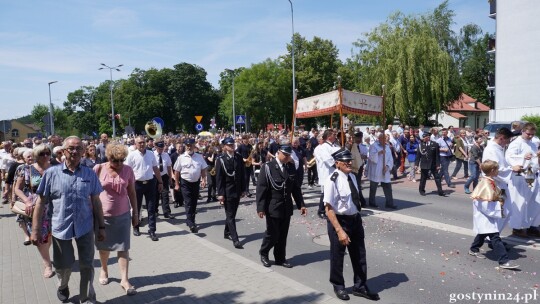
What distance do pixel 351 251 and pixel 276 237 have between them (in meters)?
1.51

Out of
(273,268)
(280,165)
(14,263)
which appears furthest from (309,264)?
(14,263)

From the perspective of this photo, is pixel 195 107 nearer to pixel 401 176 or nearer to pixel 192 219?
pixel 401 176

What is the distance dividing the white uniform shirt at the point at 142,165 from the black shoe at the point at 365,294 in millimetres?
4861

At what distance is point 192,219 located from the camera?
8.88 metres

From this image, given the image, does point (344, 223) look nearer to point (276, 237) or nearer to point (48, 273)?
point (276, 237)

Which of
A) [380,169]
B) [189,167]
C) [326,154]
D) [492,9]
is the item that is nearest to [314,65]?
[492,9]

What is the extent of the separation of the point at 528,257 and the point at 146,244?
21.1 ft

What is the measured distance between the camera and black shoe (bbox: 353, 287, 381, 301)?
5.01m

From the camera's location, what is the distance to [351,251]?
16.8 ft

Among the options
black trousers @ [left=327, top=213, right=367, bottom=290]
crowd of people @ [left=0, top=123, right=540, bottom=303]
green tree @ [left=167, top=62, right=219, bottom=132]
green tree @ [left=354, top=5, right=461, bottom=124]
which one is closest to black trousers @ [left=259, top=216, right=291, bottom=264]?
crowd of people @ [left=0, top=123, right=540, bottom=303]

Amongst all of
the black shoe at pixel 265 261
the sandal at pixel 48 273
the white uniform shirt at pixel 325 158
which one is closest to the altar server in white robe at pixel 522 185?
the white uniform shirt at pixel 325 158

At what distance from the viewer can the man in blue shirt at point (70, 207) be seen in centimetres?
455

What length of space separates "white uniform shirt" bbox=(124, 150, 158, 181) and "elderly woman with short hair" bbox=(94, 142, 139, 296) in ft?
9.07

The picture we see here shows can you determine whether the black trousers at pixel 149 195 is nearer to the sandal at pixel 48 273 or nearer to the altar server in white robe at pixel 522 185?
the sandal at pixel 48 273
